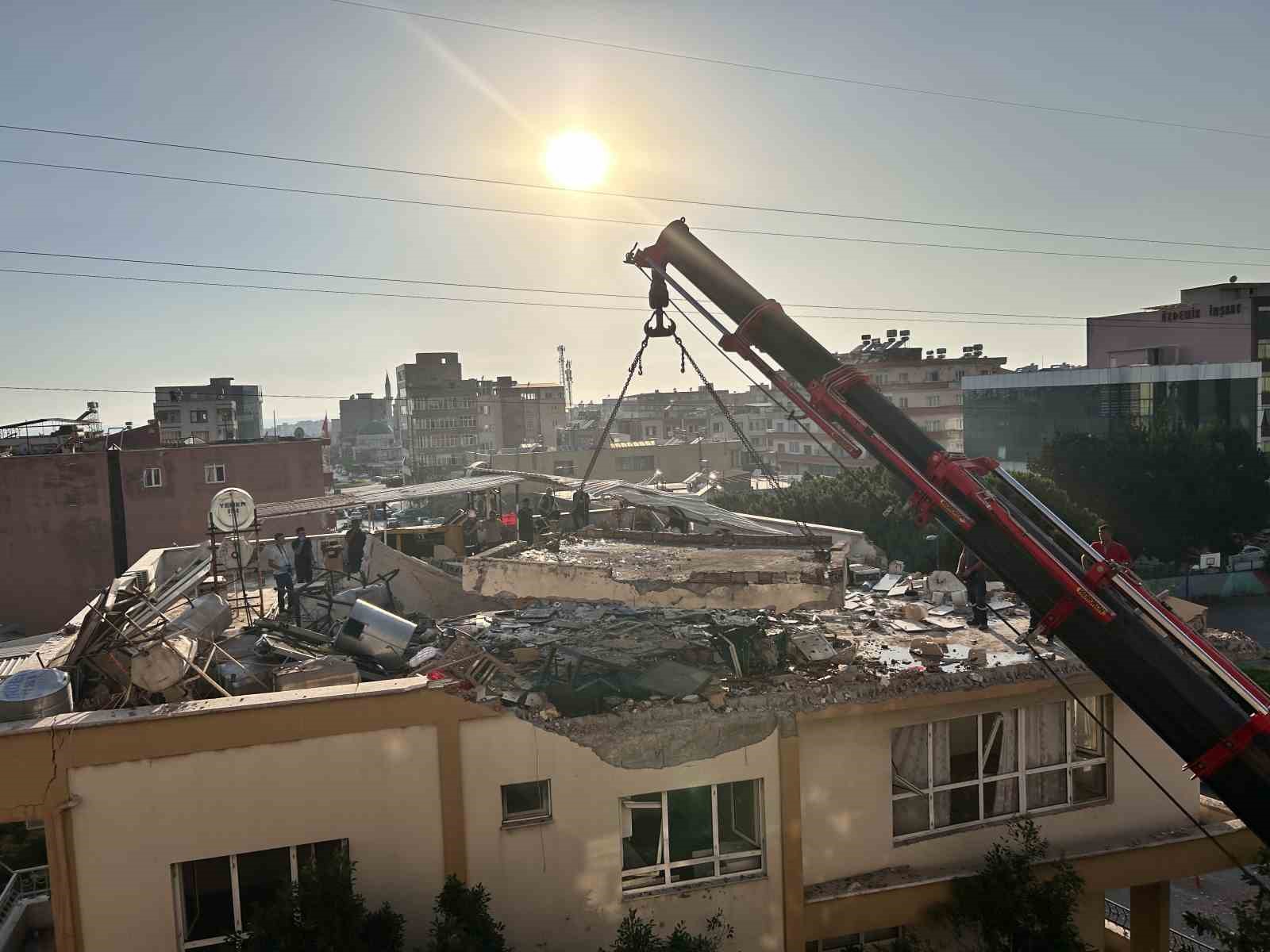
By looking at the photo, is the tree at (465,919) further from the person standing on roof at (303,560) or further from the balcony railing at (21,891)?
the person standing on roof at (303,560)

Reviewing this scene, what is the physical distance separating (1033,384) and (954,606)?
40.3 m

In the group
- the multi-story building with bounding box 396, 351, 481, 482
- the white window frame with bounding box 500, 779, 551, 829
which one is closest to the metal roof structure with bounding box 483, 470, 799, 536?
the white window frame with bounding box 500, 779, 551, 829

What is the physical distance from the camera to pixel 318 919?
273 inches

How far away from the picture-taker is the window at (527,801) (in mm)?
8422

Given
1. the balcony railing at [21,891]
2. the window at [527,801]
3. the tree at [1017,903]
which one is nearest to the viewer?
the window at [527,801]

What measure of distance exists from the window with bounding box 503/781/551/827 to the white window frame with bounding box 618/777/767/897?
76 centimetres

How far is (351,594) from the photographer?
1241 centimetres

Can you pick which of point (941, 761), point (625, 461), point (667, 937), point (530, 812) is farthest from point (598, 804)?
point (625, 461)

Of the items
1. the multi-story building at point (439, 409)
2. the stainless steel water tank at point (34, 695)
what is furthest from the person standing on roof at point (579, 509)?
the multi-story building at point (439, 409)

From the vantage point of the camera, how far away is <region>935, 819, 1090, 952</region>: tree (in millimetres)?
8523

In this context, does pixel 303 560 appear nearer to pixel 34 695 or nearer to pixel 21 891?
pixel 21 891

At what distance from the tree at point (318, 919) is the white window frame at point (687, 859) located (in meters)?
2.51

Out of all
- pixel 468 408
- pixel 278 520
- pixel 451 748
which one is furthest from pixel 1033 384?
pixel 468 408

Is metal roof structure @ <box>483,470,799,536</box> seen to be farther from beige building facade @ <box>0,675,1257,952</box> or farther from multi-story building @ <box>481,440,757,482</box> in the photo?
multi-story building @ <box>481,440,757,482</box>
